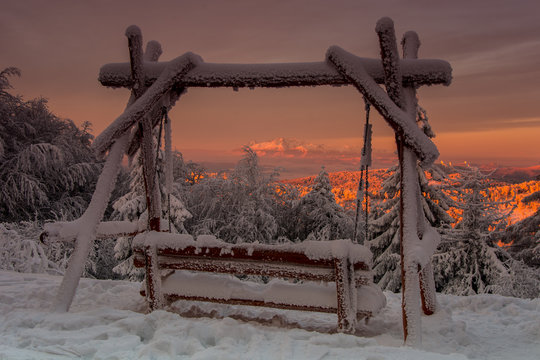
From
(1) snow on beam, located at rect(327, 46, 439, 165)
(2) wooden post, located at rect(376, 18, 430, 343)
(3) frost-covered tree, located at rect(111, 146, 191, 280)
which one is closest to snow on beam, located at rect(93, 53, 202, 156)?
(1) snow on beam, located at rect(327, 46, 439, 165)

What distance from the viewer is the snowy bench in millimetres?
4555

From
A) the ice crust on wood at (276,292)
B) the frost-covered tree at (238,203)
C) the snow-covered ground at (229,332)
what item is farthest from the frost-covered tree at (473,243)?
the ice crust on wood at (276,292)

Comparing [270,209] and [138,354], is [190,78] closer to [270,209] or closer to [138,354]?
[138,354]

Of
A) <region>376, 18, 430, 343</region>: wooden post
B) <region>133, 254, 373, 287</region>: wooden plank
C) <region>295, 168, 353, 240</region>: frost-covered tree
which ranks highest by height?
<region>376, 18, 430, 343</region>: wooden post

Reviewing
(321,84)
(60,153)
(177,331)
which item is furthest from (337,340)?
(60,153)

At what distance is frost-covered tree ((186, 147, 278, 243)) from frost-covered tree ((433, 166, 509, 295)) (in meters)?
7.88

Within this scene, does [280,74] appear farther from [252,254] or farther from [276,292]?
[276,292]

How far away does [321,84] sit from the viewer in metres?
5.00

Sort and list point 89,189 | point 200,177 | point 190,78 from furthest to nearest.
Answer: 1. point 200,177
2. point 89,189
3. point 190,78

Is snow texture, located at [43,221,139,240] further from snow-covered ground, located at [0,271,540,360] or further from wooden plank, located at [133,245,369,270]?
snow-covered ground, located at [0,271,540,360]

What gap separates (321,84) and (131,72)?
2.42m

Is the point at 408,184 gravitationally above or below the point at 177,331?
above

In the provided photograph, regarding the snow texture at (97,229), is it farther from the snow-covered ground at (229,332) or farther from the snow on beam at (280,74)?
the snow on beam at (280,74)

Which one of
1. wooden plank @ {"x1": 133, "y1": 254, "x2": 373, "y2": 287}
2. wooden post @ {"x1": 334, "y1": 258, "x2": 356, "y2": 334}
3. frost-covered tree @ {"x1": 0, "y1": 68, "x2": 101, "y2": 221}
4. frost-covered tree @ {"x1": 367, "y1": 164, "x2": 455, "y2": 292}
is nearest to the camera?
wooden post @ {"x1": 334, "y1": 258, "x2": 356, "y2": 334}
